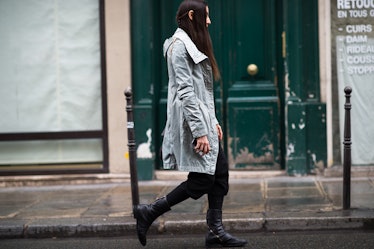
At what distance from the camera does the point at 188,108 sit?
5.40 m

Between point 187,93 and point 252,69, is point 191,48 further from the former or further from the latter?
point 252,69

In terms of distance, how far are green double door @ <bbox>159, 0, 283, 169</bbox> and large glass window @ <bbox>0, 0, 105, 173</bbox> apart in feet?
3.90

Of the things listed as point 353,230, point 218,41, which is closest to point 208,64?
point 353,230

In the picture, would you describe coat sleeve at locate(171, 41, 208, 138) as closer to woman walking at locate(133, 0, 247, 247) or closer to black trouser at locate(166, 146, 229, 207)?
woman walking at locate(133, 0, 247, 247)

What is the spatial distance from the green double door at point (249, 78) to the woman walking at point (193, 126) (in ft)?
10.8

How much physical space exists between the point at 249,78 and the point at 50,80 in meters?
2.56

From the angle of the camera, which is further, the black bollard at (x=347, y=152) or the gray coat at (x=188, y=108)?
the black bollard at (x=347, y=152)

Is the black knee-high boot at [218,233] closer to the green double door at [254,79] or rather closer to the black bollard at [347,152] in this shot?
the black bollard at [347,152]

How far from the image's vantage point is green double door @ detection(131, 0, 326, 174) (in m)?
8.80

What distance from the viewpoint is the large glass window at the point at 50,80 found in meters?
9.16

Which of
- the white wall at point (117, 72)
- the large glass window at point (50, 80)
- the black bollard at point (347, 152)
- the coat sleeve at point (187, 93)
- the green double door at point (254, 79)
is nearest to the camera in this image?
the coat sleeve at point (187, 93)

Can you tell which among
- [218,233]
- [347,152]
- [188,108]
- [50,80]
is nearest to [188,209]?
[218,233]

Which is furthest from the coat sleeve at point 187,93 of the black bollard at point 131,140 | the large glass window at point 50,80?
the large glass window at point 50,80

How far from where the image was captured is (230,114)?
9.05m
